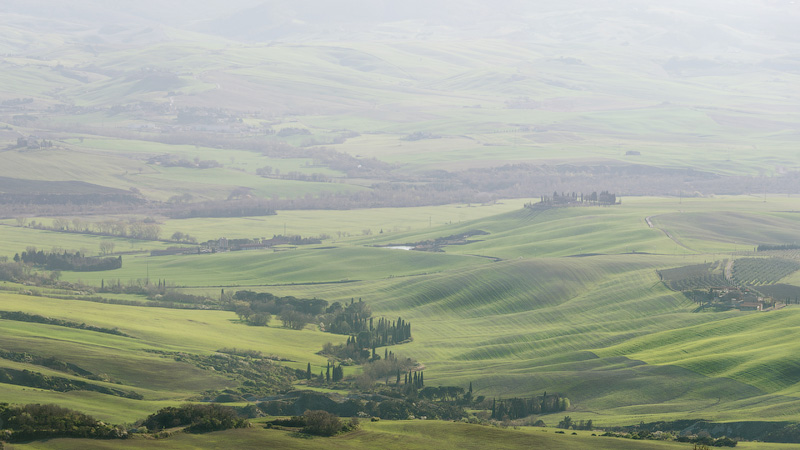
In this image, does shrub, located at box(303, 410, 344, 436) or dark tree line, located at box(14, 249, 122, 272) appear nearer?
shrub, located at box(303, 410, 344, 436)

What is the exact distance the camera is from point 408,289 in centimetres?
16500

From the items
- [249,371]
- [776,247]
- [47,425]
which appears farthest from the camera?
[776,247]

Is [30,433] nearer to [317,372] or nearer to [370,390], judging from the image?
[370,390]

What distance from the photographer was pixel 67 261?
186 m

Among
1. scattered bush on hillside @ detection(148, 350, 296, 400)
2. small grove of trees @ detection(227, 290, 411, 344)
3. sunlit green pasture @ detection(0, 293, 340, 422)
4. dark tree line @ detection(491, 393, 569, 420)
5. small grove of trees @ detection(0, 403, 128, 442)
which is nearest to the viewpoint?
small grove of trees @ detection(0, 403, 128, 442)

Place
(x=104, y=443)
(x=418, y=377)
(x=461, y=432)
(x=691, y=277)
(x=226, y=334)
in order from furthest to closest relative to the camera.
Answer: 1. (x=691, y=277)
2. (x=226, y=334)
3. (x=418, y=377)
4. (x=461, y=432)
5. (x=104, y=443)

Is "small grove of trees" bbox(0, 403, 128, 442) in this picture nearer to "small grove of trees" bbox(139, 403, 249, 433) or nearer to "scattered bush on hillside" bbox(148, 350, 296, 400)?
"small grove of trees" bbox(139, 403, 249, 433)

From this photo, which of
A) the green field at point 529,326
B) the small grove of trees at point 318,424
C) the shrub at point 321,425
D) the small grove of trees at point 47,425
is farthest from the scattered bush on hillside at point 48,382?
Result: the shrub at point 321,425

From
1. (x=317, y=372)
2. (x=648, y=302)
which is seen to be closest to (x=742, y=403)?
(x=317, y=372)

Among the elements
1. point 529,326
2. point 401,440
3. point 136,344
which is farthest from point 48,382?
point 529,326

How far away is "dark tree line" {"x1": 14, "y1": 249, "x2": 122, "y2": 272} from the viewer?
604 feet

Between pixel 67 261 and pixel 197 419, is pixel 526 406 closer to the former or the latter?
pixel 197 419

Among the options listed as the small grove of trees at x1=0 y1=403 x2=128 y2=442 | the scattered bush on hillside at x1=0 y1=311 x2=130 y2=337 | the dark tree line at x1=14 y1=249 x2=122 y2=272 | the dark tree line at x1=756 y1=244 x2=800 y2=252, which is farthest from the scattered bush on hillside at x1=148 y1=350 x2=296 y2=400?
the dark tree line at x1=756 y1=244 x2=800 y2=252

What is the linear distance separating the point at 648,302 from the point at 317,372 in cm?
5531
